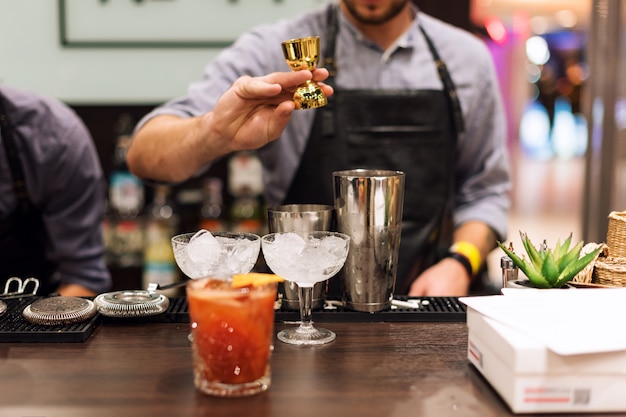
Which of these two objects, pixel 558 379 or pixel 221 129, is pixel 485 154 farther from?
pixel 558 379

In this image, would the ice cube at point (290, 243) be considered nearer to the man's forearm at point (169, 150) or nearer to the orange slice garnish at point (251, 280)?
the orange slice garnish at point (251, 280)

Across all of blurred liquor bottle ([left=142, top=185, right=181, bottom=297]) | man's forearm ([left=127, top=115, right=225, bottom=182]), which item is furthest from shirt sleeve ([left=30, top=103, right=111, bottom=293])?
blurred liquor bottle ([left=142, top=185, right=181, bottom=297])

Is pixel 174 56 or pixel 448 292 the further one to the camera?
pixel 174 56

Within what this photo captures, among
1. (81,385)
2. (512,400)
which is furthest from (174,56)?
(512,400)

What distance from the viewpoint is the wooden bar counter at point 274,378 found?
1081mm

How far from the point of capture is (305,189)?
2379 millimetres

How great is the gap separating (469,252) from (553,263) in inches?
32.2

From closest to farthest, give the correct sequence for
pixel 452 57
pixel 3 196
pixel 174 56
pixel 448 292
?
pixel 448 292 < pixel 3 196 < pixel 452 57 < pixel 174 56

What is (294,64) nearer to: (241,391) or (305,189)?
(241,391)

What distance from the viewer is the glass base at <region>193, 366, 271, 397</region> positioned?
3.68 ft

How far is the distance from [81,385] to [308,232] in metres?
0.47

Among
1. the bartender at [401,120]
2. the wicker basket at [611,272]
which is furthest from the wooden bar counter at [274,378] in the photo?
the bartender at [401,120]

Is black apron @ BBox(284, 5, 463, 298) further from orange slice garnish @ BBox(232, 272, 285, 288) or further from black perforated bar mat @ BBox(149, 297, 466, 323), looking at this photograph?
orange slice garnish @ BBox(232, 272, 285, 288)

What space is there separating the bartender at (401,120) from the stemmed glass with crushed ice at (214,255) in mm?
944
